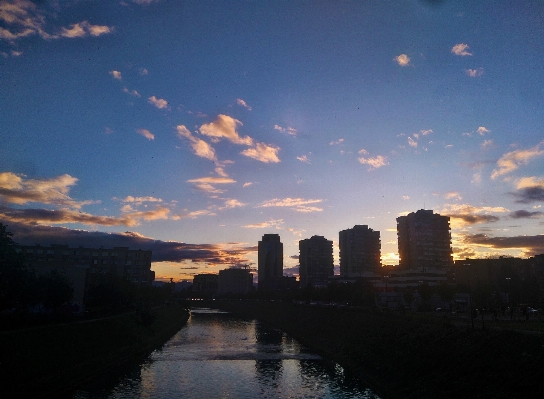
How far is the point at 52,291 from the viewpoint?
6844cm

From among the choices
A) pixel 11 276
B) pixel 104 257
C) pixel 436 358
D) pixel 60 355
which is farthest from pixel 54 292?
pixel 104 257

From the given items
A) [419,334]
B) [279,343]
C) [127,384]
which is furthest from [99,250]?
[419,334]

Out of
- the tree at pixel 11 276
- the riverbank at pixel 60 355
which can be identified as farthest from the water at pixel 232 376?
the tree at pixel 11 276

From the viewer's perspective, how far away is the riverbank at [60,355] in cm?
3797

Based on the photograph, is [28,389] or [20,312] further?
[20,312]

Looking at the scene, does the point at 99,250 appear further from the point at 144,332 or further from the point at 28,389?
the point at 28,389

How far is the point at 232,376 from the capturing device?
51031 millimetres

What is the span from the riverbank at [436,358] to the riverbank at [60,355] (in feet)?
107

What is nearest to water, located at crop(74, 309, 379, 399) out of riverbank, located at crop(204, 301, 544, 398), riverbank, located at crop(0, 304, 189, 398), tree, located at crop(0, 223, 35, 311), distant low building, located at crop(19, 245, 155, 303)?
riverbank, located at crop(0, 304, 189, 398)

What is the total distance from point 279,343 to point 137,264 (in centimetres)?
12297

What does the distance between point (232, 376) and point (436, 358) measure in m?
24.8

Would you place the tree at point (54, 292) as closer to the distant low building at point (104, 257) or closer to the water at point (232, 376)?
the water at point (232, 376)

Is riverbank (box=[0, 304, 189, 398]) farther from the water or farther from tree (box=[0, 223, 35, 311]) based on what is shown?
tree (box=[0, 223, 35, 311])

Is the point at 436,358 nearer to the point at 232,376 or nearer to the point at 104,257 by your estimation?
the point at 232,376
